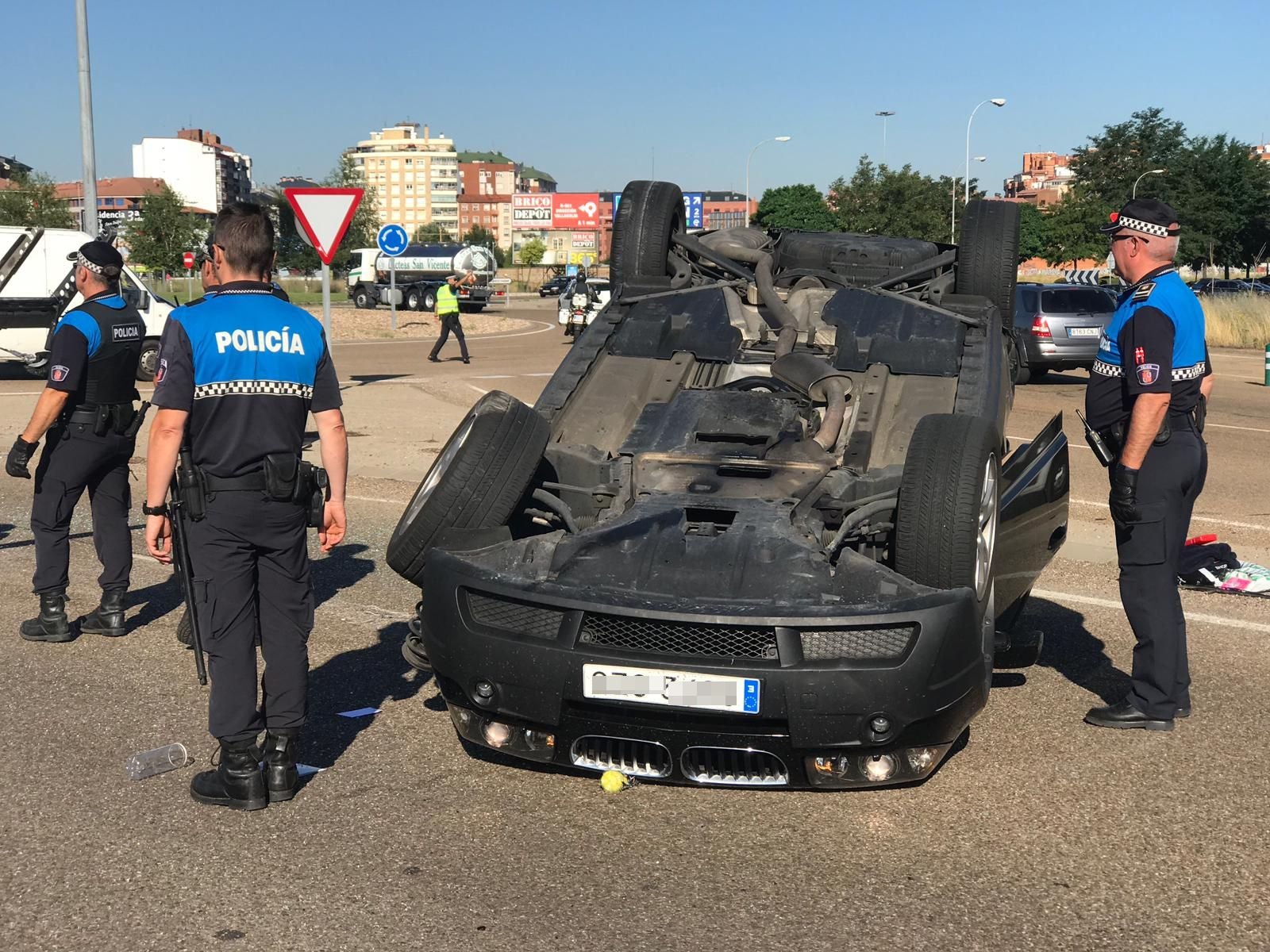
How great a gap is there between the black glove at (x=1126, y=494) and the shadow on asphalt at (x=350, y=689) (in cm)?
295

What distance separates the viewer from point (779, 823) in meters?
4.37

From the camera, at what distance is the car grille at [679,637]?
4.15 m

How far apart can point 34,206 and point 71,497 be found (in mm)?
51404

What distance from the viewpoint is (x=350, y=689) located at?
226 inches

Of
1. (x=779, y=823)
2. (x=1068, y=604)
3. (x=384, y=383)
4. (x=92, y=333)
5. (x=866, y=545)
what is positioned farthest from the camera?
(x=384, y=383)

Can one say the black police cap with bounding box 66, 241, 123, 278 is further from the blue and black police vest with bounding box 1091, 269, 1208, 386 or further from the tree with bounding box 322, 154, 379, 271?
the tree with bounding box 322, 154, 379, 271

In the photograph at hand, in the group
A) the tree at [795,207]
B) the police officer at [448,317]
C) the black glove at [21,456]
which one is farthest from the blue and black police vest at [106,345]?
the tree at [795,207]

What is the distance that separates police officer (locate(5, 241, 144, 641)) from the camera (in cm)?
650

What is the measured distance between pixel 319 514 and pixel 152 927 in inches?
57.5

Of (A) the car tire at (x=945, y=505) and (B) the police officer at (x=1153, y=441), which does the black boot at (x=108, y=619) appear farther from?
(B) the police officer at (x=1153, y=441)

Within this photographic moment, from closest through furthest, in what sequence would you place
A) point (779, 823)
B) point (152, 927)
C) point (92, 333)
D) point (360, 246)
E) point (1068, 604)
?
point (152, 927) < point (779, 823) < point (92, 333) < point (1068, 604) < point (360, 246)

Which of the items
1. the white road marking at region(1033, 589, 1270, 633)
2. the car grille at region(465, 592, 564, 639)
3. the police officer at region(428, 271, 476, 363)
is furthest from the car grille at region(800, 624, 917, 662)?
the police officer at region(428, 271, 476, 363)

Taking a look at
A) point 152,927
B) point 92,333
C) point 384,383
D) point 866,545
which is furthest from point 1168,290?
point 384,383

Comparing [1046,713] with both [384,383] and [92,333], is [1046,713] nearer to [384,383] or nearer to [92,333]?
[92,333]
